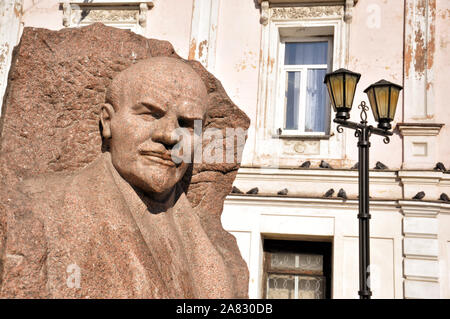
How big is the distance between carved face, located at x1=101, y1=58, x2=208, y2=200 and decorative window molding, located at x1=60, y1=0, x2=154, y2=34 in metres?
8.48

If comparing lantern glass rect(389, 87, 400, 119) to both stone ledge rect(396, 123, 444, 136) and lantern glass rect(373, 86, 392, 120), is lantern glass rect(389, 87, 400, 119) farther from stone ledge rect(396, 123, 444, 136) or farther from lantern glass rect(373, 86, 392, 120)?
stone ledge rect(396, 123, 444, 136)

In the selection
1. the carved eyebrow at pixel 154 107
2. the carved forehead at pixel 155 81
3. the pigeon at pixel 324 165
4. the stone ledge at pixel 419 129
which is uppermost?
the stone ledge at pixel 419 129

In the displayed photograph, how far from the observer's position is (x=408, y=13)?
9961 mm

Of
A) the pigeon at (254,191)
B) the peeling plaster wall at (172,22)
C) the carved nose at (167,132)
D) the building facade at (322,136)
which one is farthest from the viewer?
the peeling plaster wall at (172,22)

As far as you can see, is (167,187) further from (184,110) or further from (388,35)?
(388,35)

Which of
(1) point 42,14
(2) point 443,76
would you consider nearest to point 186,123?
(2) point 443,76

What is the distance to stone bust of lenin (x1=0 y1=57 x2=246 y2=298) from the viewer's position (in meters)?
2.24

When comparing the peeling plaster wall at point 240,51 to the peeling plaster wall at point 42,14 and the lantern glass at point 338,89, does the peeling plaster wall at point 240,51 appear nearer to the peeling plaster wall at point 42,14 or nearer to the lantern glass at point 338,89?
the peeling plaster wall at point 42,14

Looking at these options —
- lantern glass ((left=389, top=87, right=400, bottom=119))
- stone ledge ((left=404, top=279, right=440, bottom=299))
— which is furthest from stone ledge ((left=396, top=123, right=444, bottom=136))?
lantern glass ((left=389, top=87, right=400, bottom=119))

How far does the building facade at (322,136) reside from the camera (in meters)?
9.12

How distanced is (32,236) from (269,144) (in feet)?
26.1

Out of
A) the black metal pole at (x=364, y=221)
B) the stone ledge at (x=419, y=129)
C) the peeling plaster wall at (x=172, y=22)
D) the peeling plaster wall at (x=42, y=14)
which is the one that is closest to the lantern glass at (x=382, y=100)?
the black metal pole at (x=364, y=221)

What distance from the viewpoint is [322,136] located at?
32.4ft

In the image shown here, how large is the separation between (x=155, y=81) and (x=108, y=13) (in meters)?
9.02
